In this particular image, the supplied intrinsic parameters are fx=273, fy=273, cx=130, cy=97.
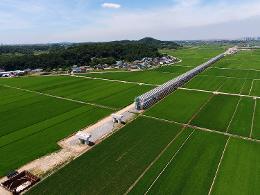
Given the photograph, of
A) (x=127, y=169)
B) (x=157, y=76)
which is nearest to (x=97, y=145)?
(x=127, y=169)

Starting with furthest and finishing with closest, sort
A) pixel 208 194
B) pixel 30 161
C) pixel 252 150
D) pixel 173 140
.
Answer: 1. pixel 173 140
2. pixel 252 150
3. pixel 30 161
4. pixel 208 194

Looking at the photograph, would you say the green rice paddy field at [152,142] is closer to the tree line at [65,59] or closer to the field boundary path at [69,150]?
the field boundary path at [69,150]

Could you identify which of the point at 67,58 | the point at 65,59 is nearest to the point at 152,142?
the point at 65,59

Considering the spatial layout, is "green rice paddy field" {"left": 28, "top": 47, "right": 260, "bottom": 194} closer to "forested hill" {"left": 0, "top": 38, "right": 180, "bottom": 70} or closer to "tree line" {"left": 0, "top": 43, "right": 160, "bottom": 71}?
"tree line" {"left": 0, "top": 43, "right": 160, "bottom": 71}

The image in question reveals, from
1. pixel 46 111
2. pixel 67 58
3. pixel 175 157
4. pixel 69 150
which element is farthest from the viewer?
pixel 67 58

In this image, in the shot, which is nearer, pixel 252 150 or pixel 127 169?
pixel 127 169

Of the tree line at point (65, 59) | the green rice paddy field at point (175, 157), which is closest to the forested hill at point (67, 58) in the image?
the tree line at point (65, 59)

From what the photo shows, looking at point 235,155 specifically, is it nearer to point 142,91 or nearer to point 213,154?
point 213,154

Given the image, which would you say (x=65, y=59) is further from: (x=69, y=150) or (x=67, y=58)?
(x=69, y=150)

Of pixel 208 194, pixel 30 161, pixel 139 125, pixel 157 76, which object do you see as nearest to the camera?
pixel 208 194

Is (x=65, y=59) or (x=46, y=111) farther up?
(x=65, y=59)
